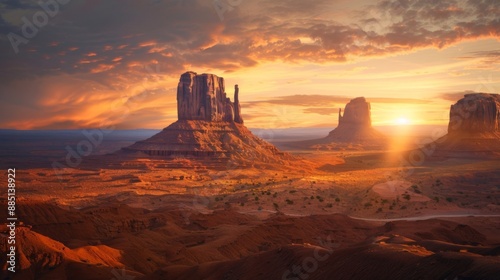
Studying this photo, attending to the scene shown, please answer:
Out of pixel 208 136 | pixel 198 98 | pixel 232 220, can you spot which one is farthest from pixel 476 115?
pixel 232 220

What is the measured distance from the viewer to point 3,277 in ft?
53.6

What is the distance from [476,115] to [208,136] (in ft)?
242

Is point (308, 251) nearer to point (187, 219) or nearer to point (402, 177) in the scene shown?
point (187, 219)

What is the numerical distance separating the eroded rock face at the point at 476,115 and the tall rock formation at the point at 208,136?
48.5m

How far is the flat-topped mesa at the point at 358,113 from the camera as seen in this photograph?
182 m

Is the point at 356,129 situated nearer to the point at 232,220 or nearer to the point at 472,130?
the point at 472,130

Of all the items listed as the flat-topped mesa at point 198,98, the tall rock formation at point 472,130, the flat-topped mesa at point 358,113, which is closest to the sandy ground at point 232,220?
the tall rock formation at point 472,130

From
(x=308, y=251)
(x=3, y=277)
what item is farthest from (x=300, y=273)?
(x=3, y=277)

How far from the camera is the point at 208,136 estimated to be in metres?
97.6

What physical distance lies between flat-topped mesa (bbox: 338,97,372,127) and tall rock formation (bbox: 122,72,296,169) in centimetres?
9232

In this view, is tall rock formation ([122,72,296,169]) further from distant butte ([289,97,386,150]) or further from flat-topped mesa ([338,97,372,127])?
flat-topped mesa ([338,97,372,127])

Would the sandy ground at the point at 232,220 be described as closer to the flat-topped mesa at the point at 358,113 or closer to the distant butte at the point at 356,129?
the distant butte at the point at 356,129

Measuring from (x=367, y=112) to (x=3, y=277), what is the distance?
18176 centimetres

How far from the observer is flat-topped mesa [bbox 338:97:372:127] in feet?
596
